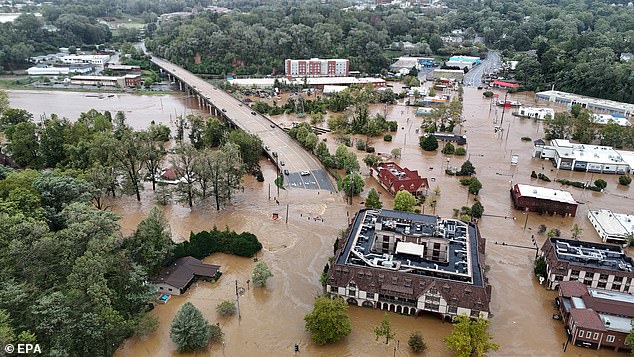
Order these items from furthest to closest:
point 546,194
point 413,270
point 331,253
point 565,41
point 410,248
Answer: point 565,41
point 546,194
point 331,253
point 410,248
point 413,270

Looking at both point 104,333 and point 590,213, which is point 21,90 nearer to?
point 104,333

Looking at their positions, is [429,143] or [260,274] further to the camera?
[429,143]

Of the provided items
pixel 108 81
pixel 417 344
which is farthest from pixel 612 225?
pixel 108 81

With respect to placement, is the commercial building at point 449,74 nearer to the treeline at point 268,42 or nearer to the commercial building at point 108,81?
the treeline at point 268,42

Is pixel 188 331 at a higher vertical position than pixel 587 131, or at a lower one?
lower

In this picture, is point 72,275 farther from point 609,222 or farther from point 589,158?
point 589,158

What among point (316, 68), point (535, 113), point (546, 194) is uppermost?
point (316, 68)

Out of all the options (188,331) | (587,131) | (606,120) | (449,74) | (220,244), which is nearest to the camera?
(188,331)

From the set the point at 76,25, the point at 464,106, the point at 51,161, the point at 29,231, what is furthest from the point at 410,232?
the point at 76,25

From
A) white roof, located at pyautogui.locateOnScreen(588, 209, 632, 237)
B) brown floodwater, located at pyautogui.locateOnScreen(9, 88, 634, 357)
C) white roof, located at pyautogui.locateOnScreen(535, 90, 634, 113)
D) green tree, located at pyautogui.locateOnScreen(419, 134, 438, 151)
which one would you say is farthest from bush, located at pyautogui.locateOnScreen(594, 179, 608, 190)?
white roof, located at pyautogui.locateOnScreen(535, 90, 634, 113)
